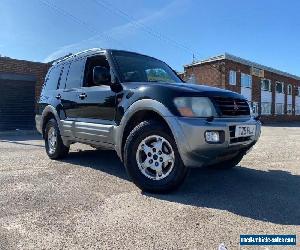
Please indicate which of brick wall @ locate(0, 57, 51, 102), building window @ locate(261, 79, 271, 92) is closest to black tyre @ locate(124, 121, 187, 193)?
brick wall @ locate(0, 57, 51, 102)

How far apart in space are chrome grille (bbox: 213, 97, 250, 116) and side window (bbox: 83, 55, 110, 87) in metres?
2.07

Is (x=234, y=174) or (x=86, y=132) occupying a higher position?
(x=86, y=132)

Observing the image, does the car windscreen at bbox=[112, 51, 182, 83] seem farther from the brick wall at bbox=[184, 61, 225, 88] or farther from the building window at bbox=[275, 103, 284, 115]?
the building window at bbox=[275, 103, 284, 115]

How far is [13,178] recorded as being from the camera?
17.1 ft

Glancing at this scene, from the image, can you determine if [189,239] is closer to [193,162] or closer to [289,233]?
[289,233]

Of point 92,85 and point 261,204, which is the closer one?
point 261,204

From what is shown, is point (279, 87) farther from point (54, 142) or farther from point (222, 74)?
point (54, 142)

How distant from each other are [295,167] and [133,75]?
3.54 meters

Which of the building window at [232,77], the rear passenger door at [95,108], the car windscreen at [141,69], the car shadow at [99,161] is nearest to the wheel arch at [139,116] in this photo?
the rear passenger door at [95,108]

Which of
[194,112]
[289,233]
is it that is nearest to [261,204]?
[289,233]

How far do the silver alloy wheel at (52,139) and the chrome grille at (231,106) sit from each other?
3.70 meters

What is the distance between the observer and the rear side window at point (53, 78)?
275 inches

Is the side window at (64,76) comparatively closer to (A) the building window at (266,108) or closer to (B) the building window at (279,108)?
(A) the building window at (266,108)

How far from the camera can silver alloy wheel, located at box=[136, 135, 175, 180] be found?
13.9 ft
